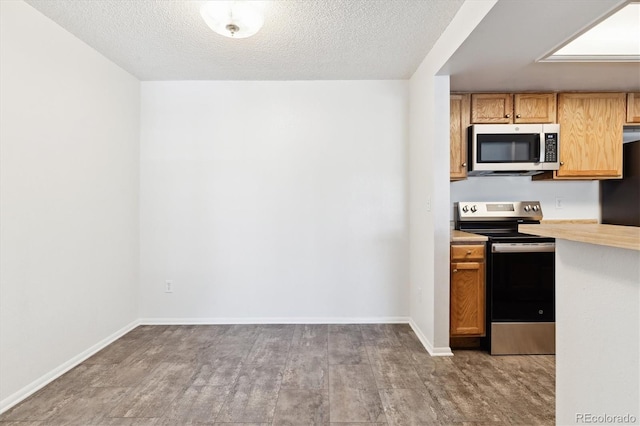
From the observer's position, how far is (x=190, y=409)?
195 cm

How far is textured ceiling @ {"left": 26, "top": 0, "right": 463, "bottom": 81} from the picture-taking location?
85.4 inches

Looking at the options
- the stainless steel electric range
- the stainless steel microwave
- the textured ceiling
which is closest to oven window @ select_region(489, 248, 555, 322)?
the stainless steel electric range

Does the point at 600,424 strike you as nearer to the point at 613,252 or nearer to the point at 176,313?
the point at 613,252

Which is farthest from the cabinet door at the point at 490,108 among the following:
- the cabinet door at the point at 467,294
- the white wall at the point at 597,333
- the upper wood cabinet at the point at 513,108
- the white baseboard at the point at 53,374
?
the white baseboard at the point at 53,374

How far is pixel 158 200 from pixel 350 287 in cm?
221

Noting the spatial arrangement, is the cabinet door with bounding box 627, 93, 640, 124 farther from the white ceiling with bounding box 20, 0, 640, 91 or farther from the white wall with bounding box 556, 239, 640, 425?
the white wall with bounding box 556, 239, 640, 425

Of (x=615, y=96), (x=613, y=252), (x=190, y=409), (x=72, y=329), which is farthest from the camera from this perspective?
(x=615, y=96)

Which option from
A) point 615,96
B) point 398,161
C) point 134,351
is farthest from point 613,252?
point 134,351

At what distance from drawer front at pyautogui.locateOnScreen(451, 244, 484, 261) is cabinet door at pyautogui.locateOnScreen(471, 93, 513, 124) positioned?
1.22 meters

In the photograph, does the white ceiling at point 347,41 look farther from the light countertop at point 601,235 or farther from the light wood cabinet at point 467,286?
the light wood cabinet at point 467,286

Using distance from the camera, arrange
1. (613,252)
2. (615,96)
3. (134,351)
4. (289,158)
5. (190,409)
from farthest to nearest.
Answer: (289,158) → (615,96) → (134,351) → (190,409) → (613,252)

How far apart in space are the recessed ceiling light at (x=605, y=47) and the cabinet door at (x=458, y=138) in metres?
0.75

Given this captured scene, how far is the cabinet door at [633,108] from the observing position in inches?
121

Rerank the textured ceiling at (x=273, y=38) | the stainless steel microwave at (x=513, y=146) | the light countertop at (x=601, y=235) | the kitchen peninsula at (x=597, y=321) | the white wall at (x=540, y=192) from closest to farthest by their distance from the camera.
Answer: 1. the light countertop at (x=601, y=235)
2. the kitchen peninsula at (x=597, y=321)
3. the textured ceiling at (x=273, y=38)
4. the stainless steel microwave at (x=513, y=146)
5. the white wall at (x=540, y=192)
